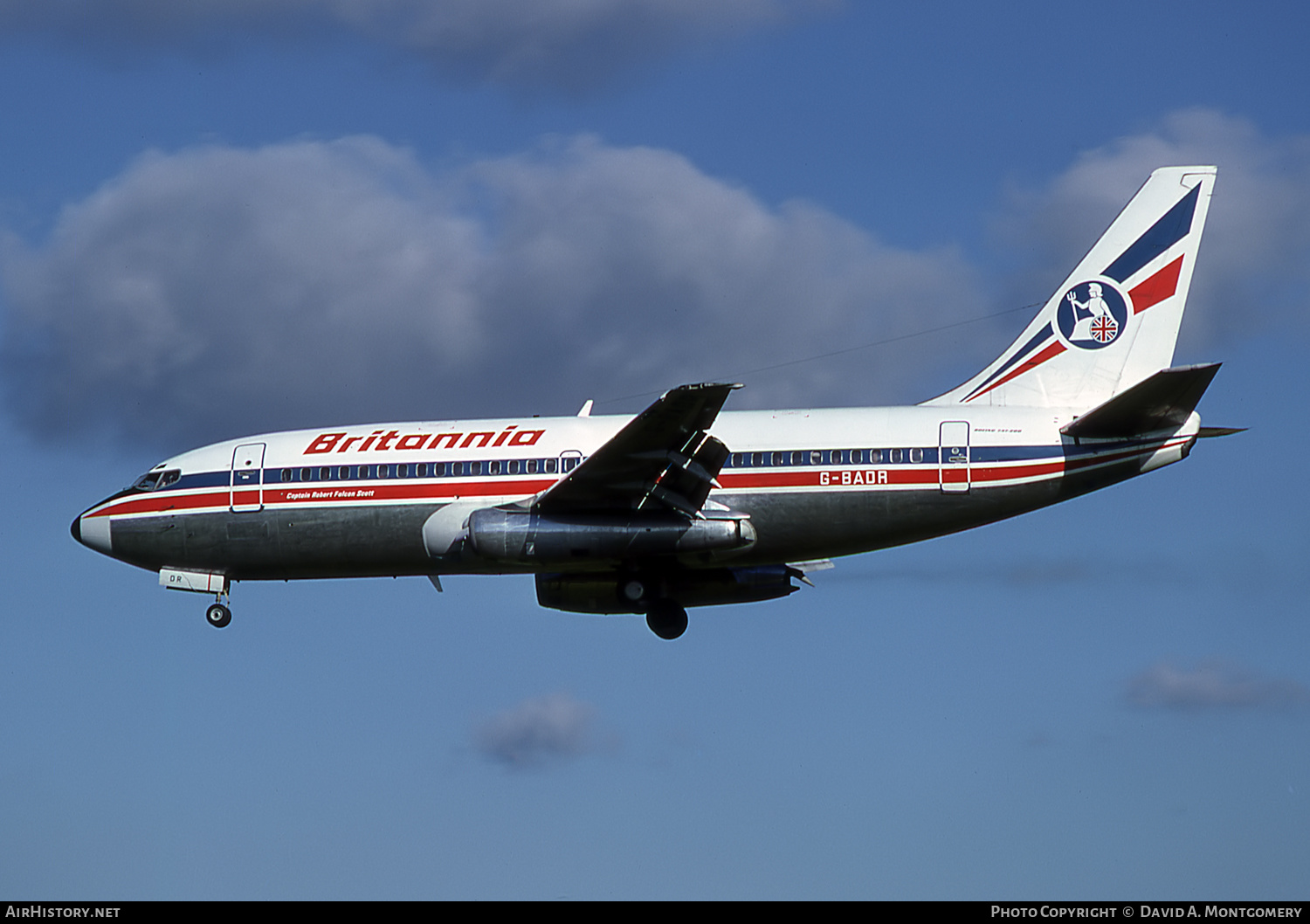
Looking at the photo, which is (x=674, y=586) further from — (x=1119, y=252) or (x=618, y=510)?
(x=1119, y=252)

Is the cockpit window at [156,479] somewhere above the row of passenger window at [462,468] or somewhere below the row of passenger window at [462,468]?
above

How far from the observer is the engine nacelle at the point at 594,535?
3272cm

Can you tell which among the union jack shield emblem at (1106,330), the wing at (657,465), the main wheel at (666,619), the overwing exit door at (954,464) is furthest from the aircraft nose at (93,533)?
the union jack shield emblem at (1106,330)

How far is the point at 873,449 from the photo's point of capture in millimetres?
32938

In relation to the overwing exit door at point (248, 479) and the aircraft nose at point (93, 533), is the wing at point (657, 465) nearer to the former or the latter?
the overwing exit door at point (248, 479)

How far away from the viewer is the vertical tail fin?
34781mm

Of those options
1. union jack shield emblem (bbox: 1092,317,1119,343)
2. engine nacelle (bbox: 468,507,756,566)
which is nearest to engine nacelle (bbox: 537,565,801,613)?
engine nacelle (bbox: 468,507,756,566)

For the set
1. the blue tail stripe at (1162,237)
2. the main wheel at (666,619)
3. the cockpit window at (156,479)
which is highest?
the blue tail stripe at (1162,237)

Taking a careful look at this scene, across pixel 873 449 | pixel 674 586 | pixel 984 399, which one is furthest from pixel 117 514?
pixel 984 399

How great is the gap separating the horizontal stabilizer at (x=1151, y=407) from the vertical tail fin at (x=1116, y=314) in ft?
7.07

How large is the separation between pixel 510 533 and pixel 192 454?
8.92m

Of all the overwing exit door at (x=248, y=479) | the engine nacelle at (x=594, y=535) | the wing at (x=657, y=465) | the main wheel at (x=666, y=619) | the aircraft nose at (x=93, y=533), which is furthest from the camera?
the aircraft nose at (x=93, y=533)

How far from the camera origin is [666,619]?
36.4 metres

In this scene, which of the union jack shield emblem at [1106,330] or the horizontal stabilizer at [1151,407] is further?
the union jack shield emblem at [1106,330]
